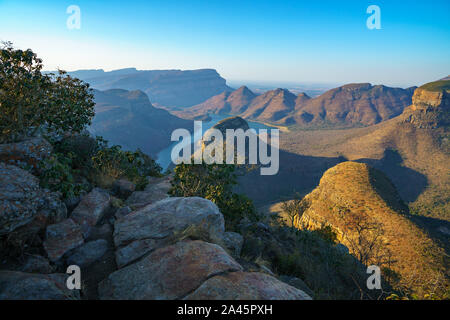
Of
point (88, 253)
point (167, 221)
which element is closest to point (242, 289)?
point (167, 221)

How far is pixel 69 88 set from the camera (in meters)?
11.3

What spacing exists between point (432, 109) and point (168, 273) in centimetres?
16542

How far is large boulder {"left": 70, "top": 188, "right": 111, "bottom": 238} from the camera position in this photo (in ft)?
19.3

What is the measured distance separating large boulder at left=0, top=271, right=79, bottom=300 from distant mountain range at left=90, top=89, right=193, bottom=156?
444 feet

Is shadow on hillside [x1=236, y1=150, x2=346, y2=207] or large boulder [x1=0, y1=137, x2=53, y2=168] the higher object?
large boulder [x1=0, y1=137, x2=53, y2=168]

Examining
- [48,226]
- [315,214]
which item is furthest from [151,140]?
[48,226]

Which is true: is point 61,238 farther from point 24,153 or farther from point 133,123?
point 133,123

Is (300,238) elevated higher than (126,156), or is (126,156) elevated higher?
(126,156)

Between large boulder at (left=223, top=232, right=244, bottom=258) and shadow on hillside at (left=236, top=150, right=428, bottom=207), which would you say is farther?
shadow on hillside at (left=236, top=150, right=428, bottom=207)

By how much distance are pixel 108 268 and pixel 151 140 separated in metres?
158

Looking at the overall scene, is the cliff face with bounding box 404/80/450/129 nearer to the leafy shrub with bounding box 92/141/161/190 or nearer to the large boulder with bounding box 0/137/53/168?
the leafy shrub with bounding box 92/141/161/190

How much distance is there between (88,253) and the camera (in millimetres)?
5137

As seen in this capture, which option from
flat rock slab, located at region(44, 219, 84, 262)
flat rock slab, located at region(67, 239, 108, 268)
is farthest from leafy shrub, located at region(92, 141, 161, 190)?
flat rock slab, located at region(67, 239, 108, 268)
